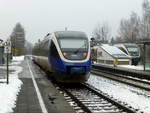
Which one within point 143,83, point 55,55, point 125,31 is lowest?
point 143,83

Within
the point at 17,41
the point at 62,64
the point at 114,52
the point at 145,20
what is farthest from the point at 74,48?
the point at 17,41

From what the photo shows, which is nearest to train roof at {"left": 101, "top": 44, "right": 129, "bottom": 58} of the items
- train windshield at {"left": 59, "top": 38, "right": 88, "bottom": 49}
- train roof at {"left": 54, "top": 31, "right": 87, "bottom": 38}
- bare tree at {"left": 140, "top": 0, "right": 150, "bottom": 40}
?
train roof at {"left": 54, "top": 31, "right": 87, "bottom": 38}

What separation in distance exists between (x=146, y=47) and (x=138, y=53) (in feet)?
54.5

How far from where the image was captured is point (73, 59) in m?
17.2

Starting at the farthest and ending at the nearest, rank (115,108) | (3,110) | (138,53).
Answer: (138,53)
(115,108)
(3,110)

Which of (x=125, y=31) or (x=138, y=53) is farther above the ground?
(x=125, y=31)

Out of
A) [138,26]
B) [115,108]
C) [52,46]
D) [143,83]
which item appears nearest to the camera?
[115,108]

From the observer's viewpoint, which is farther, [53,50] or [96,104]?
[53,50]

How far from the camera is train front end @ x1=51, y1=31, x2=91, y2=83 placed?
17.1 metres

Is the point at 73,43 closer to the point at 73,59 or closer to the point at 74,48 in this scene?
the point at 74,48

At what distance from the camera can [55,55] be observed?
1822 cm

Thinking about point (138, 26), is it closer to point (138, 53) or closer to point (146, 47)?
point (138, 53)

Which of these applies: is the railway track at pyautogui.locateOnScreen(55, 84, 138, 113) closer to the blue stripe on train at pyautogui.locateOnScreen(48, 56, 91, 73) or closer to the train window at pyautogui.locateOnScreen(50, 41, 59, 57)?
the blue stripe on train at pyautogui.locateOnScreen(48, 56, 91, 73)

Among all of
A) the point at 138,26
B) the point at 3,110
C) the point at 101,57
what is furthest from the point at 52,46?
the point at 138,26
